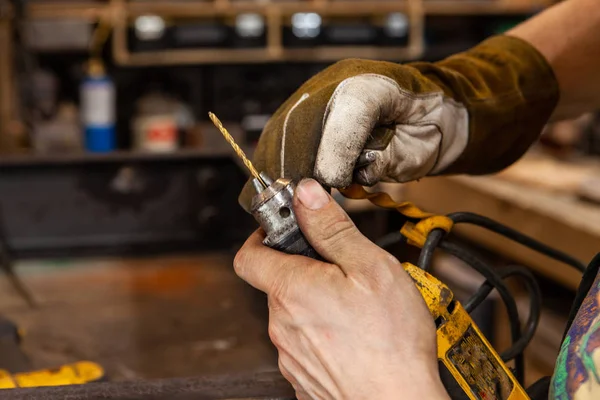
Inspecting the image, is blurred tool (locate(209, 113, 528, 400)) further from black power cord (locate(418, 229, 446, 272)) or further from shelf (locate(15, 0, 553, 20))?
shelf (locate(15, 0, 553, 20))

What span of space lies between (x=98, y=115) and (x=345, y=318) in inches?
88.1

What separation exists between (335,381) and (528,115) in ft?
1.94

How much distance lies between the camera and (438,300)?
746mm

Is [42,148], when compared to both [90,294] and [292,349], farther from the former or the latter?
[292,349]

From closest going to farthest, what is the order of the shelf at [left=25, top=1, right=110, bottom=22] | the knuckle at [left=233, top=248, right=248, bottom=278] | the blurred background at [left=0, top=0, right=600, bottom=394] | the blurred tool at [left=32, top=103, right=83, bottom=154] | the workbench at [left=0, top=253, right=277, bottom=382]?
the knuckle at [left=233, top=248, right=248, bottom=278], the workbench at [left=0, top=253, right=277, bottom=382], the blurred background at [left=0, top=0, right=600, bottom=394], the blurred tool at [left=32, top=103, right=83, bottom=154], the shelf at [left=25, top=1, right=110, bottom=22]

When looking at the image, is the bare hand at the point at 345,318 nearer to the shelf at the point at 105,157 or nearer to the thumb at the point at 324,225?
the thumb at the point at 324,225

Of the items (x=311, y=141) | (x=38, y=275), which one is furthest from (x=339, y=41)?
(x=311, y=141)

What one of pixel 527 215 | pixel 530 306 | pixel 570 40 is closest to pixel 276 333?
pixel 530 306

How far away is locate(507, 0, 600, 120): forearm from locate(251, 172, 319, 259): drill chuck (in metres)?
0.57

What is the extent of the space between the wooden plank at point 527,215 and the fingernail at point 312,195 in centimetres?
124

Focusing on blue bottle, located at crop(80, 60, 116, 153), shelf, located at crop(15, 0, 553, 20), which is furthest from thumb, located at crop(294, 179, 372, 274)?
shelf, located at crop(15, 0, 553, 20)

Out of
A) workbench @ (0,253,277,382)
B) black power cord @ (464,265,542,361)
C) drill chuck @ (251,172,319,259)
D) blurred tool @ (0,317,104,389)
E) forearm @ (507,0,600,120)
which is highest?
forearm @ (507,0,600,120)

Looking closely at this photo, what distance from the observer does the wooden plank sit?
1857mm

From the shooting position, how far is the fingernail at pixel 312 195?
2.41 feet
